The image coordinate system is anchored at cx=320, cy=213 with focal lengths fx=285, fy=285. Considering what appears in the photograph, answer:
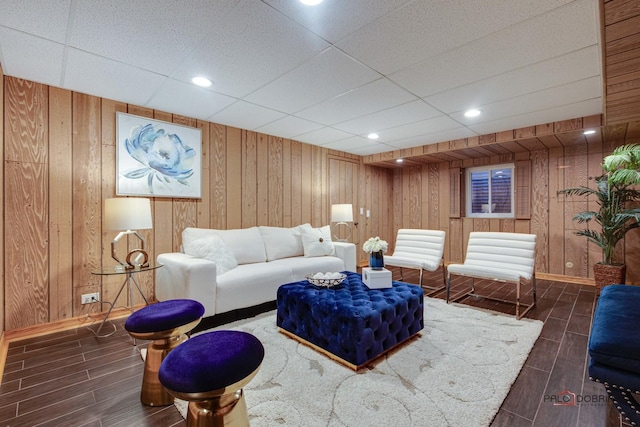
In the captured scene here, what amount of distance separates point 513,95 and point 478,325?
238cm

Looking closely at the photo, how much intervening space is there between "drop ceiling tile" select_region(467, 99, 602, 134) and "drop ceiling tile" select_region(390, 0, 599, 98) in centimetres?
146

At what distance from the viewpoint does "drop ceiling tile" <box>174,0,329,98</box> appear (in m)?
1.82

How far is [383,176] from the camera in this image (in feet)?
21.9

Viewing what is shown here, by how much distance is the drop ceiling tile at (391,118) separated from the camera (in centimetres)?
334

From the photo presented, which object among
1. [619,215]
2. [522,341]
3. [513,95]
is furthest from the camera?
[619,215]

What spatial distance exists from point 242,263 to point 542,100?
153 inches

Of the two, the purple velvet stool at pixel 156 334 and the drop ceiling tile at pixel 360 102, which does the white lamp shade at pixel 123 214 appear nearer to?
the purple velvet stool at pixel 156 334

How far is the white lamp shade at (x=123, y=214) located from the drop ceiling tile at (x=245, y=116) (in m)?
1.48

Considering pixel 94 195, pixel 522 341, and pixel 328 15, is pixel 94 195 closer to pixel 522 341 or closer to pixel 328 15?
pixel 328 15

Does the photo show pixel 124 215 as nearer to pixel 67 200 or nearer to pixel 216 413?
pixel 67 200

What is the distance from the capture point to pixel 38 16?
1779 millimetres

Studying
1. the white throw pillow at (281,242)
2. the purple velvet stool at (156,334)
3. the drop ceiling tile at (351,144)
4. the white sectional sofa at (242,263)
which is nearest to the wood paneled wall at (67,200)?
the white sectional sofa at (242,263)

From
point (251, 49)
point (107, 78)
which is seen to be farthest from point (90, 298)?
point (251, 49)

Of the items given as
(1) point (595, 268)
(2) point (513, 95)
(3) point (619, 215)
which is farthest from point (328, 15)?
(1) point (595, 268)
